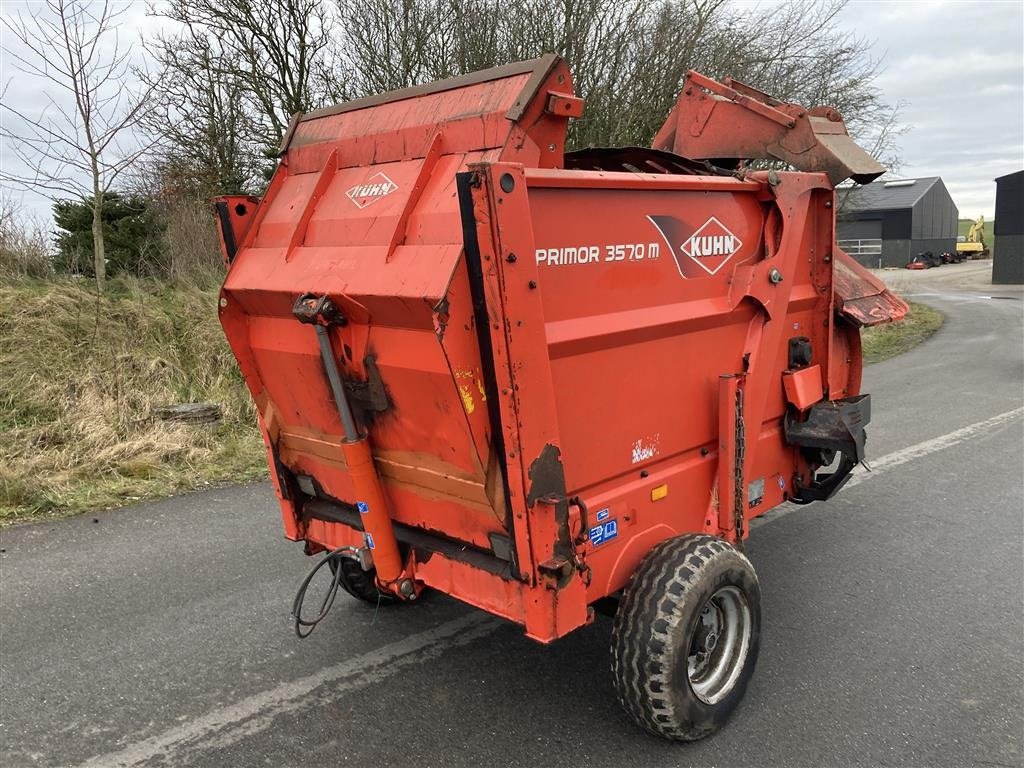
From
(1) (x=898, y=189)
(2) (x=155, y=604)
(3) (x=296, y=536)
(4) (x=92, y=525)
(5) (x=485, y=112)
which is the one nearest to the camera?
(5) (x=485, y=112)

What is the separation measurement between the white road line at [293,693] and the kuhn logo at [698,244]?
6.62 feet

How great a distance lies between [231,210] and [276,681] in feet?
6.76

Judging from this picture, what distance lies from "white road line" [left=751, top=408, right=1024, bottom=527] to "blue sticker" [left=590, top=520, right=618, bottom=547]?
2.66 metres

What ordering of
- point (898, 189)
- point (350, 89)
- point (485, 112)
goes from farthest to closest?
point (898, 189)
point (350, 89)
point (485, 112)

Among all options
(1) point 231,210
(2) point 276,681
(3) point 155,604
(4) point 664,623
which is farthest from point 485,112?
(3) point 155,604

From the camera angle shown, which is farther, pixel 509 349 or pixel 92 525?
pixel 92 525

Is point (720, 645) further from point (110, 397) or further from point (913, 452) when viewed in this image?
point (110, 397)

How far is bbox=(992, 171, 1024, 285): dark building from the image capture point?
29422 millimetres

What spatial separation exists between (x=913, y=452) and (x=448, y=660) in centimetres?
492

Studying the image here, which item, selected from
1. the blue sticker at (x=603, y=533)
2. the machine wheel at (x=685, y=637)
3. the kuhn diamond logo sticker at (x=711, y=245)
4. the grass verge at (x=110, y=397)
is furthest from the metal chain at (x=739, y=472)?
the grass verge at (x=110, y=397)

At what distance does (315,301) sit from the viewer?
272 centimetres

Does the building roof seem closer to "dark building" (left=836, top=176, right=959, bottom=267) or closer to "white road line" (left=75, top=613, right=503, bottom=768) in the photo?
"dark building" (left=836, top=176, right=959, bottom=267)

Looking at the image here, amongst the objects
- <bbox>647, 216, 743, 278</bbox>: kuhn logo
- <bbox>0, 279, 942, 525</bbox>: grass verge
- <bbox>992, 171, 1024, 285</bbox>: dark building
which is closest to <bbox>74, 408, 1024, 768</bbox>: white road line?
<bbox>647, 216, 743, 278</bbox>: kuhn logo

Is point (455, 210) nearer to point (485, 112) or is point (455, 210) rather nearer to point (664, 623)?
point (485, 112)
